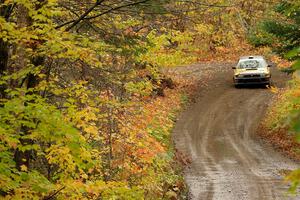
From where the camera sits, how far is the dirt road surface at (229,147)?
44.1 feet

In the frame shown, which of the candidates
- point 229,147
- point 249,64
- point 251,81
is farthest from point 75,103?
point 251,81

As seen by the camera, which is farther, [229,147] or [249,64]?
[249,64]

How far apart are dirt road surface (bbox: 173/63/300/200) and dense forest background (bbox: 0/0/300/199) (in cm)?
104

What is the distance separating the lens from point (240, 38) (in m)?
41.9

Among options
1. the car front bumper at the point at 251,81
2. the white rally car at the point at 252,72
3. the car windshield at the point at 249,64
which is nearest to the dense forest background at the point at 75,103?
the white rally car at the point at 252,72

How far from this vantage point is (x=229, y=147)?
720 inches

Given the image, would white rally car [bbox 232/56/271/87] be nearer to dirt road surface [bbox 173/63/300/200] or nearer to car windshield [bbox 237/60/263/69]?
car windshield [bbox 237/60/263/69]

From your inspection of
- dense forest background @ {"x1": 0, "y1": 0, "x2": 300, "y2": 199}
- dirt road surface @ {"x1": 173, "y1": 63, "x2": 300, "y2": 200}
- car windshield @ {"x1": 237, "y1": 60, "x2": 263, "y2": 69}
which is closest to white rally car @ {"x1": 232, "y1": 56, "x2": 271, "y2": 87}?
car windshield @ {"x1": 237, "y1": 60, "x2": 263, "y2": 69}

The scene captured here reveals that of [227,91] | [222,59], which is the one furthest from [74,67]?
[222,59]

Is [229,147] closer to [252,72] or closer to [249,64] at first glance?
[252,72]

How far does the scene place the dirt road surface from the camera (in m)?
13.4

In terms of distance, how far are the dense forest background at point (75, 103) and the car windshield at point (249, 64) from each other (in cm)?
1055

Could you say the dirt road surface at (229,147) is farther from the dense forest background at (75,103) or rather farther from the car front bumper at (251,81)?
the dense forest background at (75,103)

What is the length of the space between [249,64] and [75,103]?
19906mm
